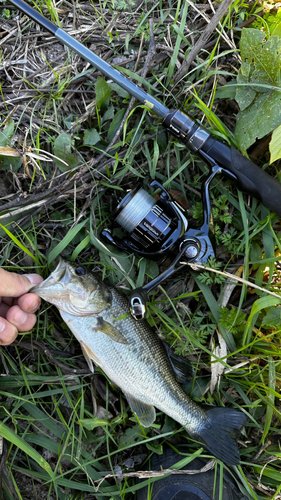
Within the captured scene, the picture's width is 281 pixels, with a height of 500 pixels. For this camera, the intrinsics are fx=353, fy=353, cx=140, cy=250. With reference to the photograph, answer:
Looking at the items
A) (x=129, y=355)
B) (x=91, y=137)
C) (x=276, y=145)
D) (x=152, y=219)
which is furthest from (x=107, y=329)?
(x=276, y=145)

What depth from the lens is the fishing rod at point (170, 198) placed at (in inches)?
104

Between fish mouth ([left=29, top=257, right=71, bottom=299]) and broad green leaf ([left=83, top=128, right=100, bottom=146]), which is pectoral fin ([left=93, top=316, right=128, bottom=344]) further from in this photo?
broad green leaf ([left=83, top=128, right=100, bottom=146])

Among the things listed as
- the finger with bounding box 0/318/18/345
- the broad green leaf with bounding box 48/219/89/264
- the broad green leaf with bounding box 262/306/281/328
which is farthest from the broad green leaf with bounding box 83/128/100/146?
the broad green leaf with bounding box 262/306/281/328

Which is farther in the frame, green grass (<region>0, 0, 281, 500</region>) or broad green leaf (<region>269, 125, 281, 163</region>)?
green grass (<region>0, 0, 281, 500</region>)

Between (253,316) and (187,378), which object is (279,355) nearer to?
(253,316)

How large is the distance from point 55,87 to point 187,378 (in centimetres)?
277

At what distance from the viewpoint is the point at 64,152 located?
2.88m

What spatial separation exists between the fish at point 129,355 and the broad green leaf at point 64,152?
0.84 meters

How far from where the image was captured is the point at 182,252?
2725mm

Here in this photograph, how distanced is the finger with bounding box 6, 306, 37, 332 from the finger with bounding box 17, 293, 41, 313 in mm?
43

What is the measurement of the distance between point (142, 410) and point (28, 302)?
4.09 ft

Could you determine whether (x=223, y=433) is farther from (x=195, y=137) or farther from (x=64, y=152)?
(x=64, y=152)

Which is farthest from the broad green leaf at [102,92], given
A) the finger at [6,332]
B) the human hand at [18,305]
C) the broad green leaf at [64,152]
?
the finger at [6,332]

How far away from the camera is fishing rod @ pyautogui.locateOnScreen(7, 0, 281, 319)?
2.64m
